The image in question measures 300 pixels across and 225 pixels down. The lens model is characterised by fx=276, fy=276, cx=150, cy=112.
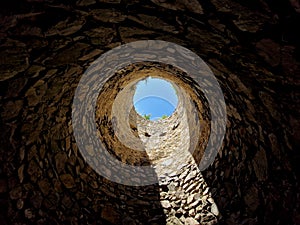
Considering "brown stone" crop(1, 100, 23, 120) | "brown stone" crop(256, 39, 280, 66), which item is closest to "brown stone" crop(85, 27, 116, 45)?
"brown stone" crop(1, 100, 23, 120)

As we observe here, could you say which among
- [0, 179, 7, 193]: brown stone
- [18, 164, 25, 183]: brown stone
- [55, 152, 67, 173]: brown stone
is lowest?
[0, 179, 7, 193]: brown stone

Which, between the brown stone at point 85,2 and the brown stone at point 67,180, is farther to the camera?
the brown stone at point 67,180

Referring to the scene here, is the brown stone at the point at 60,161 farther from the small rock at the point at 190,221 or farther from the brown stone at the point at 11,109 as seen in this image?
the small rock at the point at 190,221

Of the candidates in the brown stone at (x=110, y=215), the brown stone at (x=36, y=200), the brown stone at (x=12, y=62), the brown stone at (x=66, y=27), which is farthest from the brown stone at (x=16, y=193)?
the brown stone at (x=66, y=27)

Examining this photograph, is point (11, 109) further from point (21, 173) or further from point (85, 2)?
point (85, 2)

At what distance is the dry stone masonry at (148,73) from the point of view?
1.61 meters

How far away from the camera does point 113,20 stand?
1886 mm

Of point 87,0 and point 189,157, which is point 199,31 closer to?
point 87,0

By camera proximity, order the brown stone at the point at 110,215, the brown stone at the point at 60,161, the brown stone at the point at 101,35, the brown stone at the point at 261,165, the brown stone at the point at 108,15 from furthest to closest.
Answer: the brown stone at the point at 110,215
the brown stone at the point at 60,161
the brown stone at the point at 261,165
the brown stone at the point at 101,35
the brown stone at the point at 108,15

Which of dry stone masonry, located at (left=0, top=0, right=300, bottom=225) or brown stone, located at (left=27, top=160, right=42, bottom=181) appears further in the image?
brown stone, located at (left=27, top=160, right=42, bottom=181)

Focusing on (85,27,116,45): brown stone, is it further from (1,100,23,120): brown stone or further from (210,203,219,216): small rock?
(210,203,219,216): small rock

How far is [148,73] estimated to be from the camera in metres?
3.82

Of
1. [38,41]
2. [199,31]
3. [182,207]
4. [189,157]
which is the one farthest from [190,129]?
[38,41]

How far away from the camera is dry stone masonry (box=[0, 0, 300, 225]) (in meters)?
1.61
